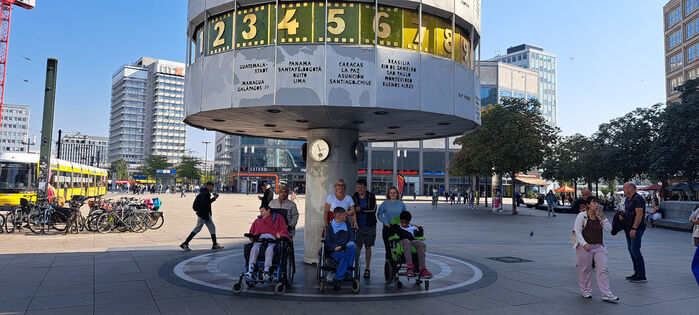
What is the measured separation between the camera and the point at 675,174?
111ft

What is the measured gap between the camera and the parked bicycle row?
15211mm

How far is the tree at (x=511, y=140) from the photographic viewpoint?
29.1 metres

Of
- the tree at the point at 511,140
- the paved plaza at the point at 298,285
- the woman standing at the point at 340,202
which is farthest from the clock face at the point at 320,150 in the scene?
the tree at the point at 511,140

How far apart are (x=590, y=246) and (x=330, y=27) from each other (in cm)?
578

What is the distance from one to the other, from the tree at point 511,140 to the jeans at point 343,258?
77.7ft

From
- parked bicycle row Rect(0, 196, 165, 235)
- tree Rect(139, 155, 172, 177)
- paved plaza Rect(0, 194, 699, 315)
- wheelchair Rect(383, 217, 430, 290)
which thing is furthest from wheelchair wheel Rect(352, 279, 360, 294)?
tree Rect(139, 155, 172, 177)

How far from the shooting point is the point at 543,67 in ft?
498

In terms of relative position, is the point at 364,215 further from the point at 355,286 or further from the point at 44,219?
the point at 44,219

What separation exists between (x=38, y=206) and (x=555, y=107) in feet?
471

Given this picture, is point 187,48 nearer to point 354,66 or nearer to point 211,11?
point 211,11

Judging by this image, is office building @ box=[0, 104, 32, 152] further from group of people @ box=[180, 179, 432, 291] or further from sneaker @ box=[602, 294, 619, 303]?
sneaker @ box=[602, 294, 619, 303]

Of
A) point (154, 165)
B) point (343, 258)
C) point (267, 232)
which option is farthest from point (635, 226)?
point (154, 165)

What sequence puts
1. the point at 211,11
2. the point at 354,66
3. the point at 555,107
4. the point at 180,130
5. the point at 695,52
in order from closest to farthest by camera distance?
the point at 354,66
the point at 211,11
the point at 695,52
the point at 555,107
the point at 180,130

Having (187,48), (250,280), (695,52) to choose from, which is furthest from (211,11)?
(695,52)
